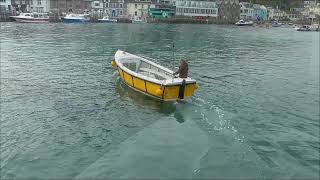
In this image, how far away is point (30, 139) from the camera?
60.8 feet

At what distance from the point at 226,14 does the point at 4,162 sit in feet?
503

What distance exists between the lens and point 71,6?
14612cm

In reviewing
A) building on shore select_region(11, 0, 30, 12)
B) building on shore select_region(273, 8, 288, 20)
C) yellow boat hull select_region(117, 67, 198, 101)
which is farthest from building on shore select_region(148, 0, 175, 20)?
yellow boat hull select_region(117, 67, 198, 101)

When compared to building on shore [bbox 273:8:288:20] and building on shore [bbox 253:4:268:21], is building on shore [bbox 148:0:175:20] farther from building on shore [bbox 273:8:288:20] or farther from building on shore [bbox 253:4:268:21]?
building on shore [bbox 273:8:288:20]

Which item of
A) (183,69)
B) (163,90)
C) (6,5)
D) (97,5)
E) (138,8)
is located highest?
(97,5)

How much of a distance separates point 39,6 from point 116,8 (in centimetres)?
2964

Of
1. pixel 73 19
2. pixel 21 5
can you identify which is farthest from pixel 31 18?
pixel 21 5

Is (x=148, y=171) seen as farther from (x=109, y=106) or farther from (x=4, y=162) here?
(x=109, y=106)

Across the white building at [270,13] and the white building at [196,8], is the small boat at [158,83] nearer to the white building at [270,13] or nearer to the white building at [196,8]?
the white building at [196,8]

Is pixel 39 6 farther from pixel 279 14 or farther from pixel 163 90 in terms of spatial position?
pixel 163 90

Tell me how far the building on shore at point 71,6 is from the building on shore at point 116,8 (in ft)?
25.9

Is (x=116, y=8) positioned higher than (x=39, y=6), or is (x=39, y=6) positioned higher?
(x=116, y=8)

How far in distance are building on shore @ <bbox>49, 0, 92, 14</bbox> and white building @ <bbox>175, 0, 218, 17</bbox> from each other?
37.2 m

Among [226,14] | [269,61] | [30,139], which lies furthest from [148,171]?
[226,14]
